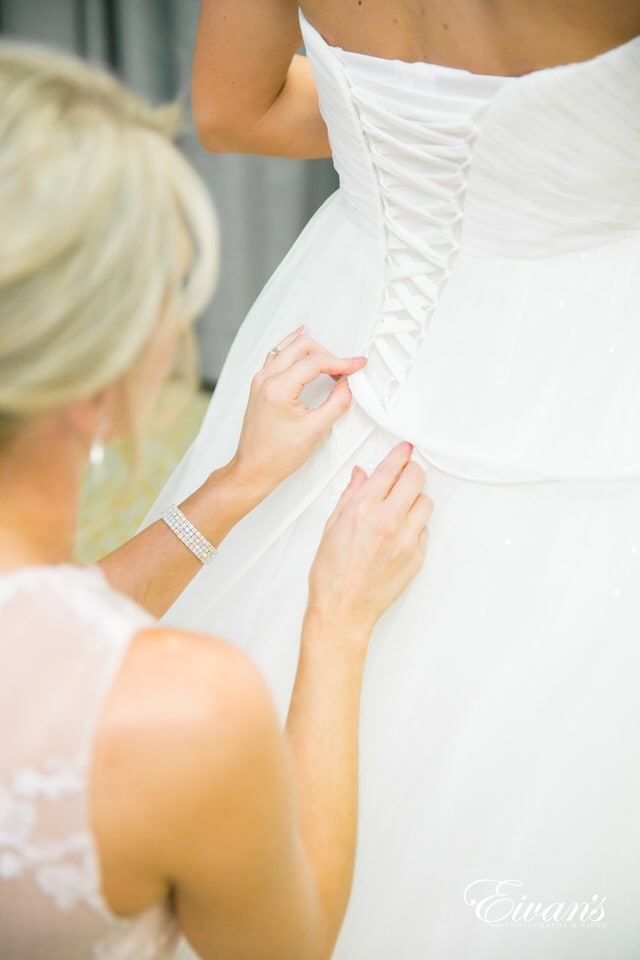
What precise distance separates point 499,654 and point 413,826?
168mm

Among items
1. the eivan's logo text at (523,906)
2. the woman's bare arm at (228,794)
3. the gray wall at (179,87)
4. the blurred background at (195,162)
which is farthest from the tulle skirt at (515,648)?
the gray wall at (179,87)

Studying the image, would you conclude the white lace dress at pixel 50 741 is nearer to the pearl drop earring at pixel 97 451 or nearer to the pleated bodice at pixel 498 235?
the pearl drop earring at pixel 97 451

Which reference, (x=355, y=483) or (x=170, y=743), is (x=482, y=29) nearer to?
(x=355, y=483)

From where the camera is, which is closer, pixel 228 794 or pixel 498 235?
pixel 228 794

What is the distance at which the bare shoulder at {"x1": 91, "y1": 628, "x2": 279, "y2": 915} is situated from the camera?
0.58 m

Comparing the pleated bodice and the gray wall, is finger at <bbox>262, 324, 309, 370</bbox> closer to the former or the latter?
the pleated bodice

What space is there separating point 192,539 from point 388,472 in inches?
9.8

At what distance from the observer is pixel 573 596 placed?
2.79 feet

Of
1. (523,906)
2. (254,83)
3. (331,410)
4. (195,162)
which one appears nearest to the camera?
(523,906)

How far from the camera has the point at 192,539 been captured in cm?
104

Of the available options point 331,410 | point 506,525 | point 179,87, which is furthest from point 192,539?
point 179,87

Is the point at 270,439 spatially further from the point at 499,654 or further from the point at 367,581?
the point at 499,654

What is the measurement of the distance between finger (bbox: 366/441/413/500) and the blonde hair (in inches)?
12.4

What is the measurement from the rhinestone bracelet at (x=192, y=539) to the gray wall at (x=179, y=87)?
1.74 m
